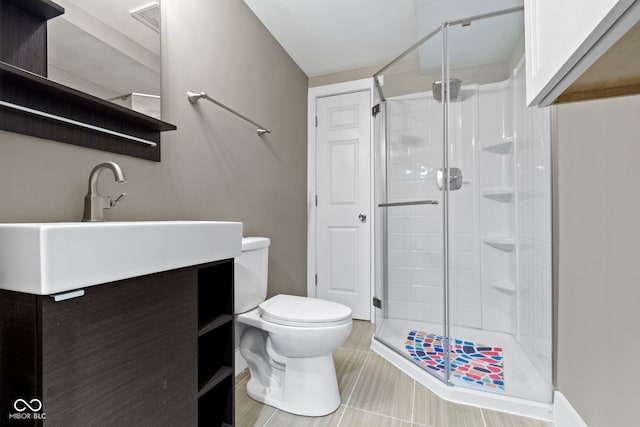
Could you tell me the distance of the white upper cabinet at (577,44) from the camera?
0.38 metres

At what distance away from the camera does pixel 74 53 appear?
3.31 ft

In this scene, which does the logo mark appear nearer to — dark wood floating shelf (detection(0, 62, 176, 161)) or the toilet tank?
dark wood floating shelf (detection(0, 62, 176, 161))

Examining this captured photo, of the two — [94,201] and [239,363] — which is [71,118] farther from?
[239,363]

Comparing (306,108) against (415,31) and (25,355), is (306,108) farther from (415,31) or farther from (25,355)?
(25,355)

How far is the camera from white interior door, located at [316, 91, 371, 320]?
8.92 ft

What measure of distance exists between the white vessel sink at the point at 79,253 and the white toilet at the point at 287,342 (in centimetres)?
70

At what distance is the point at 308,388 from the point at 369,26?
2.26m

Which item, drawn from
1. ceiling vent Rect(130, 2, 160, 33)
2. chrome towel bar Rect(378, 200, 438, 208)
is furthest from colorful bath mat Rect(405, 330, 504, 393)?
ceiling vent Rect(130, 2, 160, 33)

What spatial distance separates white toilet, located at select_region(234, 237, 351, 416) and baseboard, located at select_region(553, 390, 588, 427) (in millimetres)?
908

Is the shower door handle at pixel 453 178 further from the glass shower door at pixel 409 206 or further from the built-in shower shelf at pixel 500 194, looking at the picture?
the built-in shower shelf at pixel 500 194

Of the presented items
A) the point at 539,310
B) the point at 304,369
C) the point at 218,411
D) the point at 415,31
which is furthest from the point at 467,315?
the point at 415,31

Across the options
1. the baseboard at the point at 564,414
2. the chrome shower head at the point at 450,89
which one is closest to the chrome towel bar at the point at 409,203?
the chrome shower head at the point at 450,89

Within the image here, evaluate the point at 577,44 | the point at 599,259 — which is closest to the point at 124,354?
the point at 577,44

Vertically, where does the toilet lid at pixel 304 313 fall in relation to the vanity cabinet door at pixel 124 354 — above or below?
below
